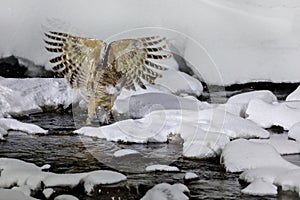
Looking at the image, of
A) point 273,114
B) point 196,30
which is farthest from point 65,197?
point 196,30

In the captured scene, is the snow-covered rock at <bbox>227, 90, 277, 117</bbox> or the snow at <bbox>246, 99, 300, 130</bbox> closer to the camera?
the snow at <bbox>246, 99, 300, 130</bbox>

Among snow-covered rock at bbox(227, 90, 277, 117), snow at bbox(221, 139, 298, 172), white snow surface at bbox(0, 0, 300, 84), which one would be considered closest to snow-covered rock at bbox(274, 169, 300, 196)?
snow at bbox(221, 139, 298, 172)

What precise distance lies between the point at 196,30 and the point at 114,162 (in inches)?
144

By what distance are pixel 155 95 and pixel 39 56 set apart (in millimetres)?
1971

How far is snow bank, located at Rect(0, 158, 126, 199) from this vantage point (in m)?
2.86

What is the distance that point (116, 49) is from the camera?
13.0ft

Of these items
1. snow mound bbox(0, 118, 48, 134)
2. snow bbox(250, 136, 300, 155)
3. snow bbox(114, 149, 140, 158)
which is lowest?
snow bbox(114, 149, 140, 158)

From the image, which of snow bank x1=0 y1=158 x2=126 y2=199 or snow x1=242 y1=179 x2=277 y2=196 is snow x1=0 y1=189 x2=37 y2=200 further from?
snow x1=242 y1=179 x2=277 y2=196

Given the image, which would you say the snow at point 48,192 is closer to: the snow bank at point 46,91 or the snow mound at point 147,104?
the snow mound at point 147,104


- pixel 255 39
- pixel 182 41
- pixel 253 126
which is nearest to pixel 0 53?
pixel 182 41

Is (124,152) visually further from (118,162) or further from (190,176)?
(190,176)

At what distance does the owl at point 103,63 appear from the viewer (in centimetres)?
403

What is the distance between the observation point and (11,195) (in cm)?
256

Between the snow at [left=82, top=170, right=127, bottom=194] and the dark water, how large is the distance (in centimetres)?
4
